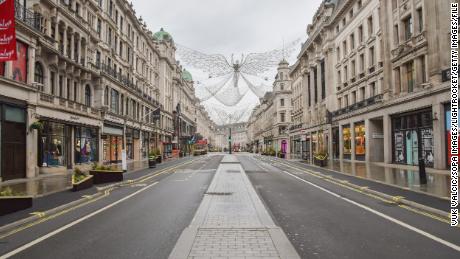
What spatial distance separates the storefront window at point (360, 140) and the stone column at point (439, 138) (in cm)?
1427

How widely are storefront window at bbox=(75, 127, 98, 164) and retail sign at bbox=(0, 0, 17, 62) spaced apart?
21.8 meters

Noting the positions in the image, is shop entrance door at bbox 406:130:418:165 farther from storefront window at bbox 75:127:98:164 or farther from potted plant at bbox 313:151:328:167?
storefront window at bbox 75:127:98:164

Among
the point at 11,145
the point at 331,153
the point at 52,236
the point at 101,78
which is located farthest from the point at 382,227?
the point at 331,153

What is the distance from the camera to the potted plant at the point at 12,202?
33.0 ft

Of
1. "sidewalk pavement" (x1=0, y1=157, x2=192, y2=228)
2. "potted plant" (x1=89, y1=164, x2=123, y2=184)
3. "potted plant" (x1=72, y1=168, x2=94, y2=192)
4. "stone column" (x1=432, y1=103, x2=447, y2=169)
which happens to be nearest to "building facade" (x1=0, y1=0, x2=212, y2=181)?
"potted plant" (x1=89, y1=164, x2=123, y2=184)

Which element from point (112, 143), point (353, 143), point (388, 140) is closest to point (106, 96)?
point (112, 143)

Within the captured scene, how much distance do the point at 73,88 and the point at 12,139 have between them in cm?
1172

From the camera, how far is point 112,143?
137 feet

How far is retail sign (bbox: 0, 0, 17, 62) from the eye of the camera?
11148 mm

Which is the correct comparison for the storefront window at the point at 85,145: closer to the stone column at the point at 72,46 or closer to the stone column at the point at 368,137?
the stone column at the point at 72,46

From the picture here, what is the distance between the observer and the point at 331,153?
49.3m

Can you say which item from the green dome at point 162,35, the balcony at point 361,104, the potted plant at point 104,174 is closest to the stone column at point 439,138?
the balcony at point 361,104

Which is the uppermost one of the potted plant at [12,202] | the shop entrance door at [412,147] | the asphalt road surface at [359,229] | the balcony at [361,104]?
the balcony at [361,104]

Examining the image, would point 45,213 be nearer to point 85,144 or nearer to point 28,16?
point 28,16
